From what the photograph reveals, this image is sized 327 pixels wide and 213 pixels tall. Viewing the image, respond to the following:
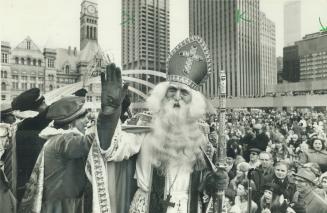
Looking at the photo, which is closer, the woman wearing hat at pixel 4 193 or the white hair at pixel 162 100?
the white hair at pixel 162 100

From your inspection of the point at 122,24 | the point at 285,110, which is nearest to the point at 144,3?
the point at 122,24

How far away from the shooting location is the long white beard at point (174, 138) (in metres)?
2.04

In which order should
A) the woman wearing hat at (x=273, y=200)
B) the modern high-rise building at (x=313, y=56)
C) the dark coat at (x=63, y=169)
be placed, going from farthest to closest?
1. the modern high-rise building at (x=313, y=56)
2. the woman wearing hat at (x=273, y=200)
3. the dark coat at (x=63, y=169)

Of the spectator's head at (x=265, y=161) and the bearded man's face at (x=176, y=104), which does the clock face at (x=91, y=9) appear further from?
the spectator's head at (x=265, y=161)

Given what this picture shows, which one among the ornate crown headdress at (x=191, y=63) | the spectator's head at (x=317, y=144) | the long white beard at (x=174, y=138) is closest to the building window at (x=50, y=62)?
the ornate crown headdress at (x=191, y=63)

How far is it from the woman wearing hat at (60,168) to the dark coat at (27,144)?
61 centimetres

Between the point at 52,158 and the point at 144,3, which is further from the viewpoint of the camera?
the point at 144,3

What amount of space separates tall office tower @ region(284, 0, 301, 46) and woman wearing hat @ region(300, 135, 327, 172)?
5.86ft

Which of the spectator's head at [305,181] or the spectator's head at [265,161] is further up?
the spectator's head at [265,161]

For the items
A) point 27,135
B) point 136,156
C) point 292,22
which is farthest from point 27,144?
point 292,22

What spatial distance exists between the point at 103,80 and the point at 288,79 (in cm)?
582

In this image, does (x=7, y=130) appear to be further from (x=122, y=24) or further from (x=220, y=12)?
(x=220, y=12)

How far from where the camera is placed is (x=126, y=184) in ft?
6.84

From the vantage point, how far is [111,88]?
5.62 feet
